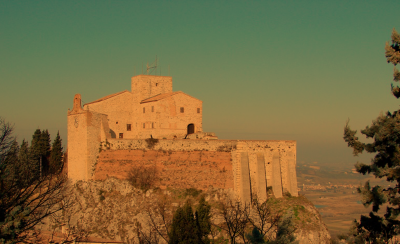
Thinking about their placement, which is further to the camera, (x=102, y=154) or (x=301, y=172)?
(x=301, y=172)

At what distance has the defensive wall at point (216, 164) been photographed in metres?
34.7

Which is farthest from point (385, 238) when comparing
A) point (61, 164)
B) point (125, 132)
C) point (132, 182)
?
point (61, 164)

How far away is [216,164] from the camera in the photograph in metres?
35.5

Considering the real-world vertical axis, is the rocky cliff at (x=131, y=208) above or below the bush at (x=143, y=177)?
below

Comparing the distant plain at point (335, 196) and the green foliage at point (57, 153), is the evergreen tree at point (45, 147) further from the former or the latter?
the distant plain at point (335, 196)

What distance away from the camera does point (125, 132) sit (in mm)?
43812

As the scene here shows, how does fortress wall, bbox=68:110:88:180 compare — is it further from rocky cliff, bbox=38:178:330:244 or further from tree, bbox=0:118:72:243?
tree, bbox=0:118:72:243

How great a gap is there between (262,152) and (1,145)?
73.9 ft

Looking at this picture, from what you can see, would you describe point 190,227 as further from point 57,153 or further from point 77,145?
point 57,153

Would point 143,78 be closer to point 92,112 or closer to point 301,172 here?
point 92,112

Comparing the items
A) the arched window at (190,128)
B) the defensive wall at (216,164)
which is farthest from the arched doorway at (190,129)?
the defensive wall at (216,164)

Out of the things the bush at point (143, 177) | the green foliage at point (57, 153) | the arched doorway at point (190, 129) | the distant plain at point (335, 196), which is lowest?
the distant plain at point (335, 196)

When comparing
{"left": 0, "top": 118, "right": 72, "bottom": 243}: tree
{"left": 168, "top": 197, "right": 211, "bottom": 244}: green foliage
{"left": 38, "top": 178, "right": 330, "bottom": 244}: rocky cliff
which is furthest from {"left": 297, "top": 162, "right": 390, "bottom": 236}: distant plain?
{"left": 0, "top": 118, "right": 72, "bottom": 243}: tree

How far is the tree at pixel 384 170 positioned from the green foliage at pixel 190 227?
45.6 ft
